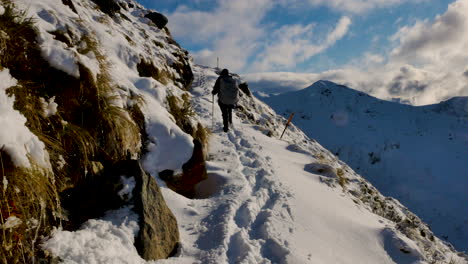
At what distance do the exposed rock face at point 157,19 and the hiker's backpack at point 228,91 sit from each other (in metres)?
11.5

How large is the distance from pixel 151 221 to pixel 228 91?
6731mm

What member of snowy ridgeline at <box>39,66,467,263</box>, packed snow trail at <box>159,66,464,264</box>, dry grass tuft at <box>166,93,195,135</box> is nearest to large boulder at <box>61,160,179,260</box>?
snowy ridgeline at <box>39,66,467,263</box>

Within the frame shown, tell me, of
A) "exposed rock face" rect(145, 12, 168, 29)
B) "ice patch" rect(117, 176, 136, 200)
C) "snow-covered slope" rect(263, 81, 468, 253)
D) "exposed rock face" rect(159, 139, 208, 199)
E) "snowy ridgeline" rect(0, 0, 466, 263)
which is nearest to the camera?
"snowy ridgeline" rect(0, 0, 466, 263)

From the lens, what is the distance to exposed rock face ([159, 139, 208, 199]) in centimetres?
416

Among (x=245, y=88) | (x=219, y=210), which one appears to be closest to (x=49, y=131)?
(x=219, y=210)

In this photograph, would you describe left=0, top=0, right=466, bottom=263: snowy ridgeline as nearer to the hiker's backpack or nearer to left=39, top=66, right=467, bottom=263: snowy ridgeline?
left=39, top=66, right=467, bottom=263: snowy ridgeline

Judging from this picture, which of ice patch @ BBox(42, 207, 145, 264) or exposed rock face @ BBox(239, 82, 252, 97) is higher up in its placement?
exposed rock face @ BBox(239, 82, 252, 97)

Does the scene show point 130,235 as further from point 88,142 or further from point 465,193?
point 465,193

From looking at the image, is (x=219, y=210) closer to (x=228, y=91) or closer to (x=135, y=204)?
(x=135, y=204)

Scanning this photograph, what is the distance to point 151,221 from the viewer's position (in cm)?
280

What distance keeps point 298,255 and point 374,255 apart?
143 cm

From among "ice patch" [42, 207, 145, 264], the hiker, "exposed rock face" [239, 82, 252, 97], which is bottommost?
"ice patch" [42, 207, 145, 264]

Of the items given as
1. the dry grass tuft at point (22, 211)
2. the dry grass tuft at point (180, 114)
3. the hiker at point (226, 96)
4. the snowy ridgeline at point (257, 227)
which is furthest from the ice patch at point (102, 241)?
the hiker at point (226, 96)

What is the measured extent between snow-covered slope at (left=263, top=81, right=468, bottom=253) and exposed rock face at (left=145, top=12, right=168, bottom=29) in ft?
65.7
